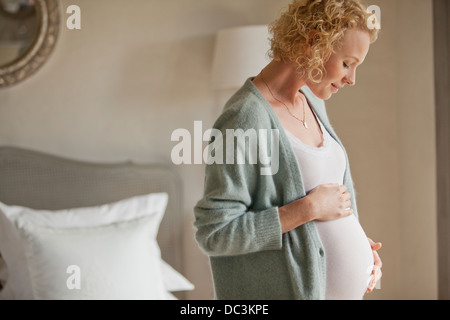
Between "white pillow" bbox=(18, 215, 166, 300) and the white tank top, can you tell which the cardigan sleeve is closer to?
the white tank top

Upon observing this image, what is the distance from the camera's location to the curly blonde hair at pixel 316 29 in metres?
0.46

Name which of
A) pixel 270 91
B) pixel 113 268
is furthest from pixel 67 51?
pixel 270 91

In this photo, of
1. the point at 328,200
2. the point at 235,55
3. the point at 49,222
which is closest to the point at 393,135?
the point at 328,200

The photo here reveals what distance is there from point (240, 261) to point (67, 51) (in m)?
1.18

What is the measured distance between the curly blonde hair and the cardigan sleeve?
81mm

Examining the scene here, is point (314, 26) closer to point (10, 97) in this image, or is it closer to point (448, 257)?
point (448, 257)

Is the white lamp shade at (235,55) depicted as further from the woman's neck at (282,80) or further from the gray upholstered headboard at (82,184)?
the woman's neck at (282,80)

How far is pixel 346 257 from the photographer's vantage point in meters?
0.56

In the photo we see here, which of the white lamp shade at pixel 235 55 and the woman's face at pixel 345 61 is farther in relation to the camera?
the white lamp shade at pixel 235 55

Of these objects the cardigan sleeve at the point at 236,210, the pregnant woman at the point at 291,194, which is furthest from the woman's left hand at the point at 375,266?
the cardigan sleeve at the point at 236,210

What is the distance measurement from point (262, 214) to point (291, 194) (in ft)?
0.13

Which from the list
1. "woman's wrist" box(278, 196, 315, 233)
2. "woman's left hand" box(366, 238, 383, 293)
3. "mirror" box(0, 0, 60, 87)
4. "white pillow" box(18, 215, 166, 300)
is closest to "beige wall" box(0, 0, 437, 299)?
"mirror" box(0, 0, 60, 87)

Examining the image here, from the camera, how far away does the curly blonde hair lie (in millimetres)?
456

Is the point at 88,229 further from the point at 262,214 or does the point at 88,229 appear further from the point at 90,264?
the point at 262,214
